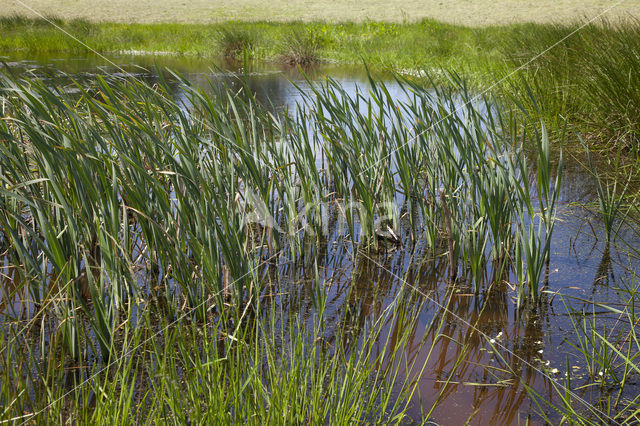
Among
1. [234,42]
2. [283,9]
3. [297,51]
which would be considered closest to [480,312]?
[297,51]

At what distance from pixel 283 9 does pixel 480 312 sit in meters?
26.8

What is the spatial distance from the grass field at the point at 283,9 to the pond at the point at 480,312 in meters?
19.7

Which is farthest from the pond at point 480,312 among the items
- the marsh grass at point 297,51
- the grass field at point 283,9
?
the grass field at point 283,9

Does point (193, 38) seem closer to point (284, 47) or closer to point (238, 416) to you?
point (284, 47)

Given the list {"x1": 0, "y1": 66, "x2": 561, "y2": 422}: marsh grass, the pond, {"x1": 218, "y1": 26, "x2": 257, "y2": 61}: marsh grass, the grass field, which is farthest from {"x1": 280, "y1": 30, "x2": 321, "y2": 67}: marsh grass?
the grass field

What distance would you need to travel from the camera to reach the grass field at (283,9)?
2194cm

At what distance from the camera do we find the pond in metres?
1.57

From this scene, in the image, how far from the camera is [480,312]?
2.02 m

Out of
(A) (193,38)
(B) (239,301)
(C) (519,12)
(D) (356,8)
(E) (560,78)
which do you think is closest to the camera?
(B) (239,301)

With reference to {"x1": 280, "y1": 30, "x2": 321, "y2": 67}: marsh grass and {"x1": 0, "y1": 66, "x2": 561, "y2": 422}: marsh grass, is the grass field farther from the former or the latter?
{"x1": 0, "y1": 66, "x2": 561, "y2": 422}: marsh grass

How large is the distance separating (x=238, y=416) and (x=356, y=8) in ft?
90.3

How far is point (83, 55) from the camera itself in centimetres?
1197

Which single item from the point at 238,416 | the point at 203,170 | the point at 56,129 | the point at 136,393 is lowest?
the point at 136,393

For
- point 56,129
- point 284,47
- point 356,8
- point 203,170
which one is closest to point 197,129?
point 203,170
